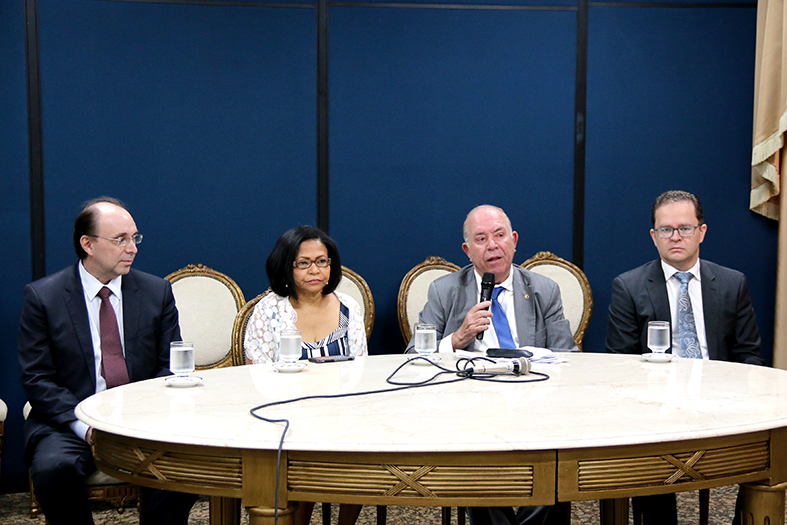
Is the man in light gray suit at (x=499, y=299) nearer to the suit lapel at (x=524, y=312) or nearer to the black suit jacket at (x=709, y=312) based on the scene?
the suit lapel at (x=524, y=312)

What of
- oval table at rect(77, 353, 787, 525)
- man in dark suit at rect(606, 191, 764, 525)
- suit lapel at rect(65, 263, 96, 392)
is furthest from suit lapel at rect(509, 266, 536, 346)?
suit lapel at rect(65, 263, 96, 392)

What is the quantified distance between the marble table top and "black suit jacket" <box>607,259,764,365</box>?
557 millimetres

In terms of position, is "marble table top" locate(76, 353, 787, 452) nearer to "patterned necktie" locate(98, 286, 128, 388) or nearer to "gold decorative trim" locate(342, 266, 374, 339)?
"patterned necktie" locate(98, 286, 128, 388)

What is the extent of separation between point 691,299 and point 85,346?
93.0 inches

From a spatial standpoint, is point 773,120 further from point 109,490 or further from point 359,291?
point 109,490

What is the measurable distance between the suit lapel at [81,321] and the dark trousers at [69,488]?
260 millimetres

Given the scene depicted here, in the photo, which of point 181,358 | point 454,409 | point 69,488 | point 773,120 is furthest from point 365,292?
point 773,120

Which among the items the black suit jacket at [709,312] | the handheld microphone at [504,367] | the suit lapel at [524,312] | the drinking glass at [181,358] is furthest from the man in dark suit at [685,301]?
the drinking glass at [181,358]

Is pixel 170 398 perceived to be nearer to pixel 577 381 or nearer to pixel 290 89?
pixel 577 381

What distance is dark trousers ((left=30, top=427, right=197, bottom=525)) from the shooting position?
211 cm

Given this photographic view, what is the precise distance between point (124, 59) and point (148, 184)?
0.69 m

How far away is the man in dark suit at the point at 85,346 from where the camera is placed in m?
2.16

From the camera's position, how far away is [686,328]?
283 centimetres

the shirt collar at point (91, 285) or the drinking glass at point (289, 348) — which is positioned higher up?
the shirt collar at point (91, 285)
